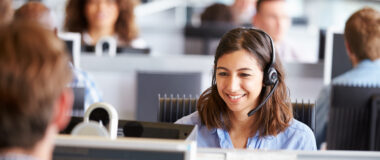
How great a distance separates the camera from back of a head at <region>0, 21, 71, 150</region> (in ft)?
2.55

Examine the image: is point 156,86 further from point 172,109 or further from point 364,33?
point 172,109

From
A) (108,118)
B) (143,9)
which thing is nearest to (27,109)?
(108,118)

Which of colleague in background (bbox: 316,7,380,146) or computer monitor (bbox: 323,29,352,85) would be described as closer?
colleague in background (bbox: 316,7,380,146)

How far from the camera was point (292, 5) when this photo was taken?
10477 mm

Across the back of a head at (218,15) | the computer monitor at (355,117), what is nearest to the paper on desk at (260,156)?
the computer monitor at (355,117)

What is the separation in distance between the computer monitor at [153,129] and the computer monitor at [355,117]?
1052 mm

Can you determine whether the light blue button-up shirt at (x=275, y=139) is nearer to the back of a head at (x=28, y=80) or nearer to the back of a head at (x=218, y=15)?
the back of a head at (x=28, y=80)

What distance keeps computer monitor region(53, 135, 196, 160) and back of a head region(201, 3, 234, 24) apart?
14.8 feet

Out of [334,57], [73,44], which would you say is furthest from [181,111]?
[334,57]

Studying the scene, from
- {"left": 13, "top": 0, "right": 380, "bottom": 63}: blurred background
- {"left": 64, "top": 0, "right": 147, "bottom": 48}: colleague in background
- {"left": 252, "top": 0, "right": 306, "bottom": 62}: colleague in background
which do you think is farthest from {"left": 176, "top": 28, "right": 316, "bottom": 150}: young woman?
{"left": 13, "top": 0, "right": 380, "bottom": 63}: blurred background

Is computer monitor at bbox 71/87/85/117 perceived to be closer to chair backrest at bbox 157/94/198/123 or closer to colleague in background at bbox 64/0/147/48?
chair backrest at bbox 157/94/198/123

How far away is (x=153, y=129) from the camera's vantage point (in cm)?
141

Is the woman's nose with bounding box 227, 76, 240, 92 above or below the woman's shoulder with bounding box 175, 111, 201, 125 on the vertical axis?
above

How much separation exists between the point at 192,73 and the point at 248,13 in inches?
154
